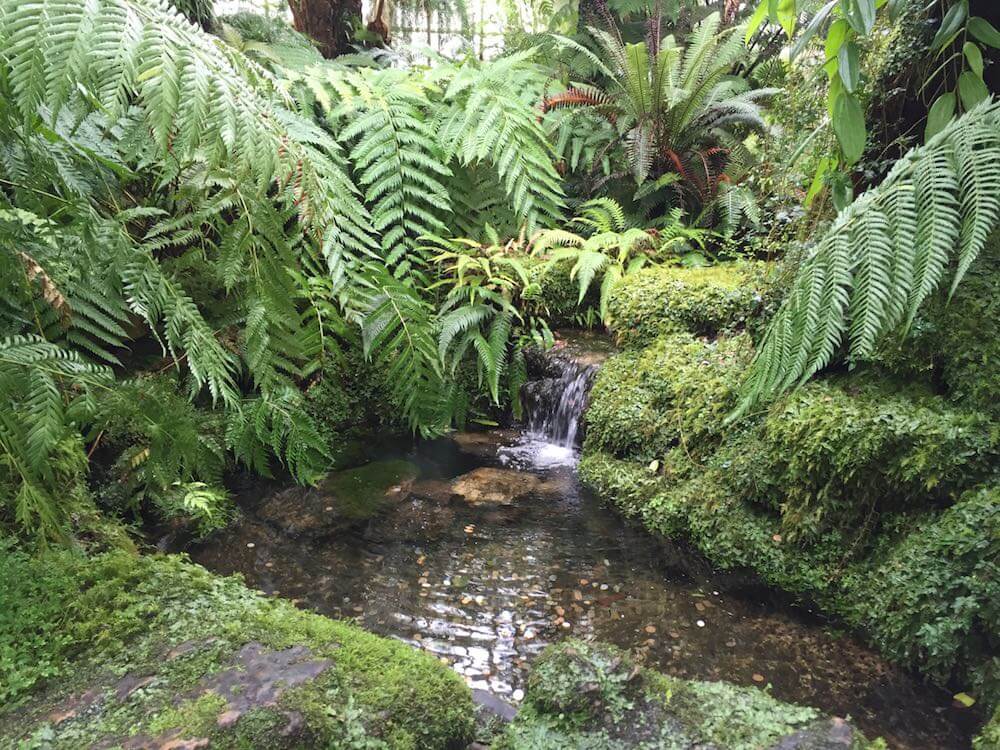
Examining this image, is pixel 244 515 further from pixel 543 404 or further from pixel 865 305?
pixel 865 305

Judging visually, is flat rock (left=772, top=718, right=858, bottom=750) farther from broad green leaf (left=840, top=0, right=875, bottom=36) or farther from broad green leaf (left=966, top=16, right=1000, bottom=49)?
broad green leaf (left=966, top=16, right=1000, bottom=49)

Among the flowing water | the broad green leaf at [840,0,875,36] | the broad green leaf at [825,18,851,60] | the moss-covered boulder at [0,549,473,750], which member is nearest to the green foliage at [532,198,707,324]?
the flowing water

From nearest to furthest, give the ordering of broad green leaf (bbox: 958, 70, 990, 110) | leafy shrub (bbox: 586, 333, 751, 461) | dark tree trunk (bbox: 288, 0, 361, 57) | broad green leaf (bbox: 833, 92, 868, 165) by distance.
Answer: broad green leaf (bbox: 833, 92, 868, 165) → broad green leaf (bbox: 958, 70, 990, 110) → leafy shrub (bbox: 586, 333, 751, 461) → dark tree trunk (bbox: 288, 0, 361, 57)

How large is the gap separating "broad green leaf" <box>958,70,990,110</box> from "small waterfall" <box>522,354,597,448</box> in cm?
243

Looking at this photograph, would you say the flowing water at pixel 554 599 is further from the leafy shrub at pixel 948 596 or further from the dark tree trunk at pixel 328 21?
the dark tree trunk at pixel 328 21

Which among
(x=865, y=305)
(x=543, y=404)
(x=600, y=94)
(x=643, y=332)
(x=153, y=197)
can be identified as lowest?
(x=543, y=404)

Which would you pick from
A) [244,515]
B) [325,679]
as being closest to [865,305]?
[325,679]

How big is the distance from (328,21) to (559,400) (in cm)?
491

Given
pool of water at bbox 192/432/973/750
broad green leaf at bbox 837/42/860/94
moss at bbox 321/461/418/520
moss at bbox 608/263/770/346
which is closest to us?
broad green leaf at bbox 837/42/860/94

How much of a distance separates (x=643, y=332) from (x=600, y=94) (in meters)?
2.58

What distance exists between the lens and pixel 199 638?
152 cm

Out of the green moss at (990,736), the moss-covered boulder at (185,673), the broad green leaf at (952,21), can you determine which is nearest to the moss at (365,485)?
the moss-covered boulder at (185,673)

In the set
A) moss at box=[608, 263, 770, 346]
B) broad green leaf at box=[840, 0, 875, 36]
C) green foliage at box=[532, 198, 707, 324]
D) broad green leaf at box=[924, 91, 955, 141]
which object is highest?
broad green leaf at box=[840, 0, 875, 36]

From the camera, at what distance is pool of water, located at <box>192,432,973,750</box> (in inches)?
83.9
